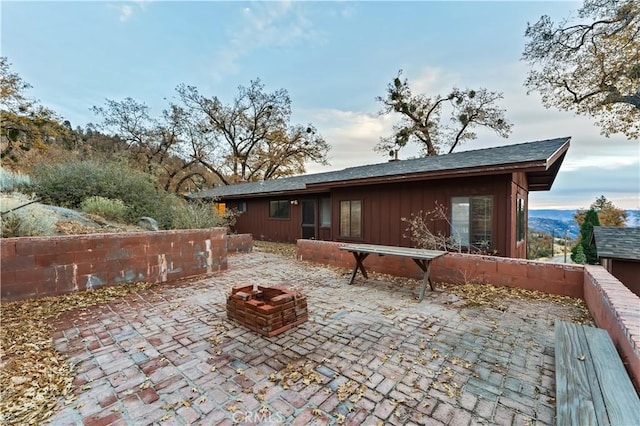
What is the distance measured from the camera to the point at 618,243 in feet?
23.3

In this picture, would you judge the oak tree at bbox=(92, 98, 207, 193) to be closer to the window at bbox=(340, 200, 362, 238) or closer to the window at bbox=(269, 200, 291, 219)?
the window at bbox=(269, 200, 291, 219)

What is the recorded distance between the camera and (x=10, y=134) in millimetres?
8859

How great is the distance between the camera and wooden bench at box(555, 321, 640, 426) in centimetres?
140

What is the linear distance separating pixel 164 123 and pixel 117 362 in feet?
62.7

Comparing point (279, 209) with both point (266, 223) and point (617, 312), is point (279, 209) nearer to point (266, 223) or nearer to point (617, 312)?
point (266, 223)

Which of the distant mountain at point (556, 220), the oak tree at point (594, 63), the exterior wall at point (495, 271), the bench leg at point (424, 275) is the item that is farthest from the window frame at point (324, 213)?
the distant mountain at point (556, 220)

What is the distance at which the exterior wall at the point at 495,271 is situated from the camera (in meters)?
4.02

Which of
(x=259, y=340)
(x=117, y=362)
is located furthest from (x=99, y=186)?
(x=259, y=340)

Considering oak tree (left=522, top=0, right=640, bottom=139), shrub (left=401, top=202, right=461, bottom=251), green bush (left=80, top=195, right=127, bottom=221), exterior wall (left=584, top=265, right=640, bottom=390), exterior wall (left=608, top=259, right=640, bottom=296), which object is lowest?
exterior wall (left=608, top=259, right=640, bottom=296)

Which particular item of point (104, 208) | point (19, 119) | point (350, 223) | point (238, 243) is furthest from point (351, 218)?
point (19, 119)

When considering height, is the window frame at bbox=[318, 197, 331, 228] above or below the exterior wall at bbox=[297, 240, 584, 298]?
above

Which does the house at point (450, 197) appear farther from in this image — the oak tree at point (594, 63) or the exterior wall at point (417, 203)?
the oak tree at point (594, 63)

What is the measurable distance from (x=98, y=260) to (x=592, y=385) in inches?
226

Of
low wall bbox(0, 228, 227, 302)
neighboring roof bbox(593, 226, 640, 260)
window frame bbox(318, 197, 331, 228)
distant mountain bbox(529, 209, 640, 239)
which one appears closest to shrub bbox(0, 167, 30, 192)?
low wall bbox(0, 228, 227, 302)
